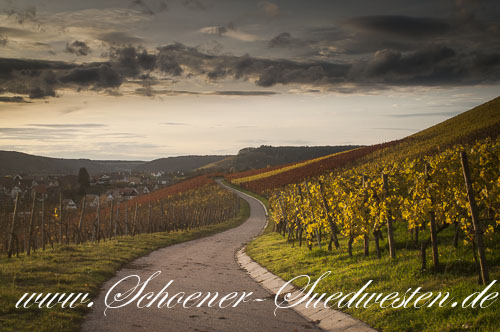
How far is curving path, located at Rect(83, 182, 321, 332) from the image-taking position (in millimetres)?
8805

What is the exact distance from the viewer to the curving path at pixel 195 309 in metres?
8.80

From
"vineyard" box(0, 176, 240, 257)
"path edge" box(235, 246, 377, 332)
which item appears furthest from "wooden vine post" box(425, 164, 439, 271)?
"vineyard" box(0, 176, 240, 257)

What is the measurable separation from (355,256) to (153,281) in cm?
714

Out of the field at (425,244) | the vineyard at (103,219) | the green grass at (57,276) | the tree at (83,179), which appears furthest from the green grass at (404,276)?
the tree at (83,179)

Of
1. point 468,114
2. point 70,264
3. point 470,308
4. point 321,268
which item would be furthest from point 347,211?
point 468,114

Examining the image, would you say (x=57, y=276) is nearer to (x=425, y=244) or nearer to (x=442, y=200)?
(x=425, y=244)

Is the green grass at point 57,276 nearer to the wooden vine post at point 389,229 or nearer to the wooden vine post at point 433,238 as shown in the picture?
the wooden vine post at point 433,238

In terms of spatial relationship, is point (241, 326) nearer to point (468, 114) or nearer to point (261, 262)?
point (261, 262)

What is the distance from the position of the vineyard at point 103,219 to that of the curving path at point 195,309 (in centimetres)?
481

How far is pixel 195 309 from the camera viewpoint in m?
10.2

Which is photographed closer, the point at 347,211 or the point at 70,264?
the point at 347,211

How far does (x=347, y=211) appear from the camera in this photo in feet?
43.7

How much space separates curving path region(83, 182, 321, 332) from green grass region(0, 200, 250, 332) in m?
0.47

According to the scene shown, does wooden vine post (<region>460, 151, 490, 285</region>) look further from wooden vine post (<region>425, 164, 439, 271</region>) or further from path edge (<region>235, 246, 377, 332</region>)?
path edge (<region>235, 246, 377, 332</region>)
